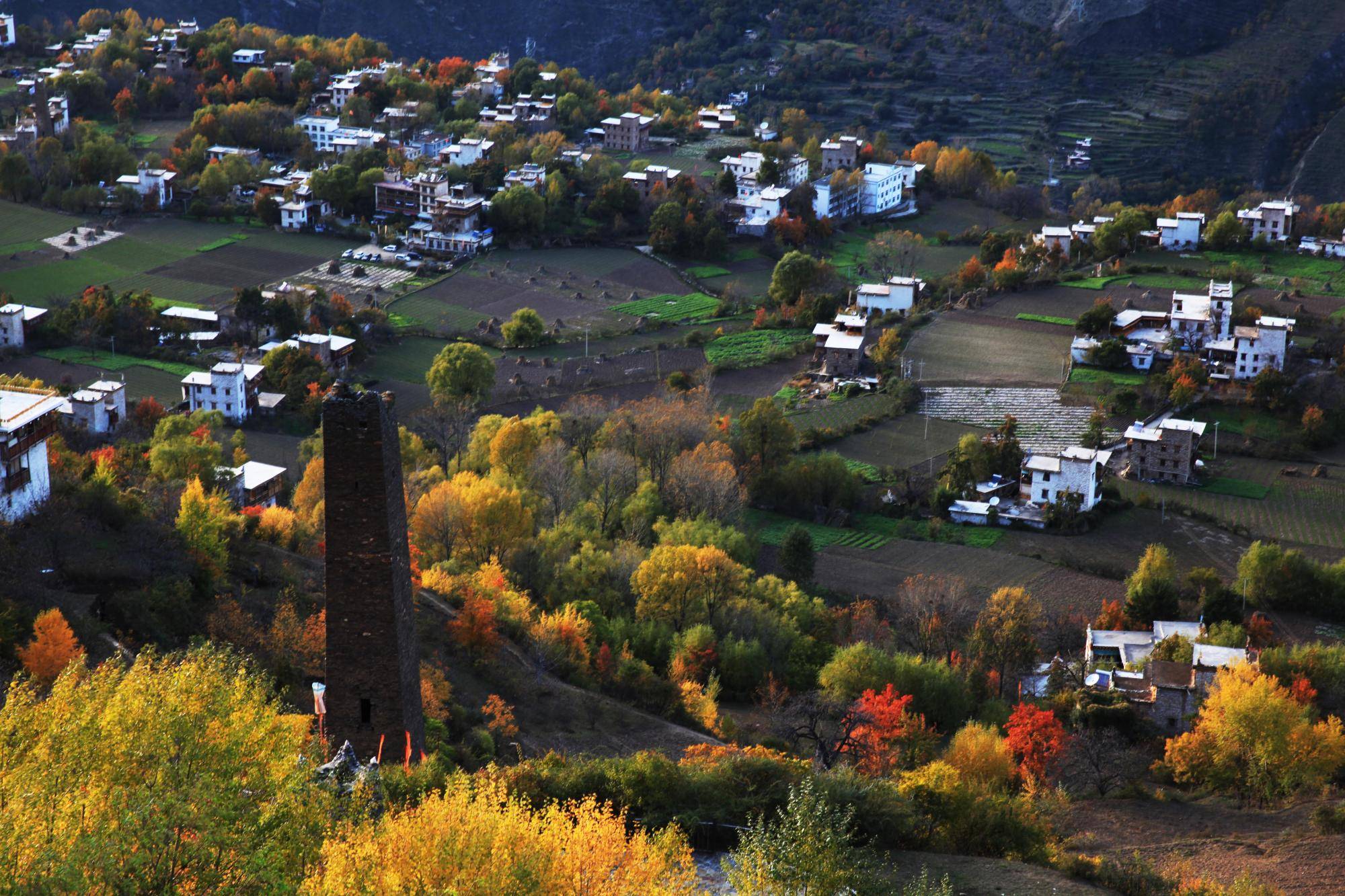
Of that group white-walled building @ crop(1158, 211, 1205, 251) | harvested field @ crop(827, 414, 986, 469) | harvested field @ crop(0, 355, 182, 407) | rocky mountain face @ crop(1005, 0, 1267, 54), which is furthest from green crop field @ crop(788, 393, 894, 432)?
rocky mountain face @ crop(1005, 0, 1267, 54)

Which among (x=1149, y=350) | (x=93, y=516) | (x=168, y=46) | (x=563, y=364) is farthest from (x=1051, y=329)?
(x=168, y=46)

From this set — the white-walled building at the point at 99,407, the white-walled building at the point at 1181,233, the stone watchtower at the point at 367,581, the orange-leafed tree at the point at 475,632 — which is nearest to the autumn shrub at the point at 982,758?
the orange-leafed tree at the point at 475,632

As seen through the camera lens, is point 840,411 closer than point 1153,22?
Yes

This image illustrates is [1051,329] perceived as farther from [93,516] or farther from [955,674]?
[93,516]

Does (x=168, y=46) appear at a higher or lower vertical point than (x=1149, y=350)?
higher

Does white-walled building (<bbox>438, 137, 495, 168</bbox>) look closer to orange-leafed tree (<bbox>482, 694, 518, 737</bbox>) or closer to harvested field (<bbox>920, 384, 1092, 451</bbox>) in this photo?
harvested field (<bbox>920, 384, 1092, 451</bbox>)

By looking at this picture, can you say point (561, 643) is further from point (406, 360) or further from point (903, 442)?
point (406, 360)

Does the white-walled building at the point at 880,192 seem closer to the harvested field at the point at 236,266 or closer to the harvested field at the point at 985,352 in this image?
the harvested field at the point at 985,352

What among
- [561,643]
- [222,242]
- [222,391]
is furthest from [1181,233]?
[561,643]
